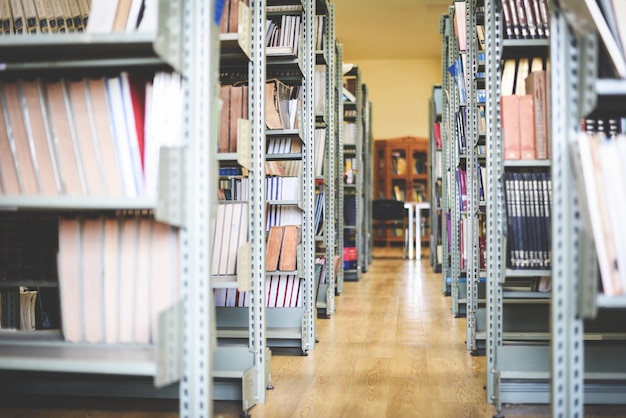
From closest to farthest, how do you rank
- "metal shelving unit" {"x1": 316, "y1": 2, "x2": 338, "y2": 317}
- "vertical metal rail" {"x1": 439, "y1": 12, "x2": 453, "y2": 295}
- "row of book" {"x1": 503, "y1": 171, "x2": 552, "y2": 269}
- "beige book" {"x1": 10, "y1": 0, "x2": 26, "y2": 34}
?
"beige book" {"x1": 10, "y1": 0, "x2": 26, "y2": 34}, "row of book" {"x1": 503, "y1": 171, "x2": 552, "y2": 269}, "metal shelving unit" {"x1": 316, "y1": 2, "x2": 338, "y2": 317}, "vertical metal rail" {"x1": 439, "y1": 12, "x2": 453, "y2": 295}

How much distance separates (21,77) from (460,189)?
10.4 ft

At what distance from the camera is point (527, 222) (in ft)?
7.48

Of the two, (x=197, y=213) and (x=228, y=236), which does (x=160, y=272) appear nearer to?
(x=197, y=213)

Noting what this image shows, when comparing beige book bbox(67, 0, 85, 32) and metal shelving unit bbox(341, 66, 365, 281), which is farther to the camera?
metal shelving unit bbox(341, 66, 365, 281)

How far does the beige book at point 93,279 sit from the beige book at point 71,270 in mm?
15

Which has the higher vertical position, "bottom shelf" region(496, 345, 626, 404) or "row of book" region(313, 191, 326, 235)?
"row of book" region(313, 191, 326, 235)

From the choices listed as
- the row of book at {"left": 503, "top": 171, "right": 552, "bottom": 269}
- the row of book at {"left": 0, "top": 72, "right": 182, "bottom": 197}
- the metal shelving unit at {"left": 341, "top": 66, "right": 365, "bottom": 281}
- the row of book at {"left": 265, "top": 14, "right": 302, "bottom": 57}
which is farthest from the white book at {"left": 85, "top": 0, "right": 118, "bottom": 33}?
the metal shelving unit at {"left": 341, "top": 66, "right": 365, "bottom": 281}

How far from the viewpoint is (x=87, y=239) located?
1687 mm

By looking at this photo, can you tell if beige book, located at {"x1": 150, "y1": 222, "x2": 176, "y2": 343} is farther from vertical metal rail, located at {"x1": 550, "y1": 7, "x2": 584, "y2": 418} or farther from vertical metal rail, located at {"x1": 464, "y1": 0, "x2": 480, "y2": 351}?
vertical metal rail, located at {"x1": 464, "y1": 0, "x2": 480, "y2": 351}

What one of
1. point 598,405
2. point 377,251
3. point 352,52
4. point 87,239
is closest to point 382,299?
point 598,405

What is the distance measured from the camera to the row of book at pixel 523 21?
2.45 metres

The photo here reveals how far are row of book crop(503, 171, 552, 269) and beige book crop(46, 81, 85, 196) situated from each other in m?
1.43

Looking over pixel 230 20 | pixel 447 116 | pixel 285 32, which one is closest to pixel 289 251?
pixel 230 20

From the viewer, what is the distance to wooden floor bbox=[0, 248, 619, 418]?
2283mm
